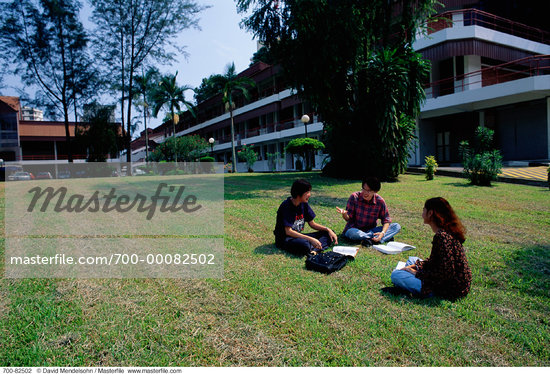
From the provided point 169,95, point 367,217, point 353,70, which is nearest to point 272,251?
point 367,217

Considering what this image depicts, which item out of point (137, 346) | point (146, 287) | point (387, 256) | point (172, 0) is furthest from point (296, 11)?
point (172, 0)

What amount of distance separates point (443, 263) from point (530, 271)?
1756 mm

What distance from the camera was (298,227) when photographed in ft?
15.4

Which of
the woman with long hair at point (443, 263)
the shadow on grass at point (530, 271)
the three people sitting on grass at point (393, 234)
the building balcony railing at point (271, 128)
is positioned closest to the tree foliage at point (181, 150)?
the building balcony railing at point (271, 128)

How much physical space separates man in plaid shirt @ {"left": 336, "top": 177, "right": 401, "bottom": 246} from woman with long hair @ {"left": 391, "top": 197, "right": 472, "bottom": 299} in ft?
5.61

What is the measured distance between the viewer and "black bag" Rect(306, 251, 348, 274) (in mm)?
3883

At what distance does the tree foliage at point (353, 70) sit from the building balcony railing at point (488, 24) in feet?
23.7

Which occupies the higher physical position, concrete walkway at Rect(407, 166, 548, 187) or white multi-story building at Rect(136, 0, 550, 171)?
white multi-story building at Rect(136, 0, 550, 171)

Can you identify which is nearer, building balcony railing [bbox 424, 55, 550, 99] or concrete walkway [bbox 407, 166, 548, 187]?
concrete walkway [bbox 407, 166, 548, 187]

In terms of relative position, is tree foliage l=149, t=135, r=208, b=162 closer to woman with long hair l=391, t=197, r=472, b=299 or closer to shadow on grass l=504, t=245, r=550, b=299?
shadow on grass l=504, t=245, r=550, b=299

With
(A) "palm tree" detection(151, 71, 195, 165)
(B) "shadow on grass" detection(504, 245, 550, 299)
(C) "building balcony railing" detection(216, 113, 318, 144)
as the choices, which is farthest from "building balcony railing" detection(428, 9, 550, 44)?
(A) "palm tree" detection(151, 71, 195, 165)

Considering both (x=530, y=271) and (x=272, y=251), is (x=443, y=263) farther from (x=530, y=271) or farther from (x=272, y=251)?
(x=272, y=251)

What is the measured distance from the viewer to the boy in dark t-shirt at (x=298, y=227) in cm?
441

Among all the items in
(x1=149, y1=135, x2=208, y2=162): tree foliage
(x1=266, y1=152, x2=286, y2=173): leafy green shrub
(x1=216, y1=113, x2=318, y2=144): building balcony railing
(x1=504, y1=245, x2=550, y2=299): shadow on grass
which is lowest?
(x1=504, y1=245, x2=550, y2=299): shadow on grass
